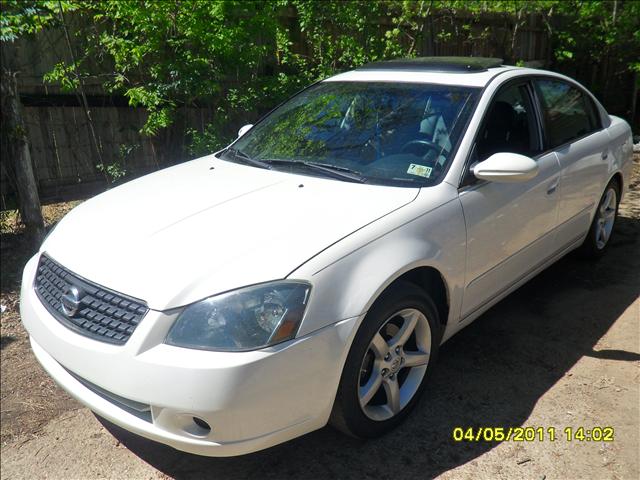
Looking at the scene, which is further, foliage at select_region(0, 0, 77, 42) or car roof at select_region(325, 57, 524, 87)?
foliage at select_region(0, 0, 77, 42)

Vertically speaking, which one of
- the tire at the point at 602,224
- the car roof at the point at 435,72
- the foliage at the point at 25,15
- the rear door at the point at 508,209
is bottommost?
the tire at the point at 602,224

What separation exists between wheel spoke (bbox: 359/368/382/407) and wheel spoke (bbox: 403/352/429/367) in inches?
8.5

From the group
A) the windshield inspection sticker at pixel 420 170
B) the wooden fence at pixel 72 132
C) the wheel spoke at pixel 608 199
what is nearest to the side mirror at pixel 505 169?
the windshield inspection sticker at pixel 420 170

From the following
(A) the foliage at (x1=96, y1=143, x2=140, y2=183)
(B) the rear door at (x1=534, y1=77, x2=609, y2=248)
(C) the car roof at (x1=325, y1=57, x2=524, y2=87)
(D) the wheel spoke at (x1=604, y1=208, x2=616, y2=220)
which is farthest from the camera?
(A) the foliage at (x1=96, y1=143, x2=140, y2=183)

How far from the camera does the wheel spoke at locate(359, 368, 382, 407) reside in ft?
9.11

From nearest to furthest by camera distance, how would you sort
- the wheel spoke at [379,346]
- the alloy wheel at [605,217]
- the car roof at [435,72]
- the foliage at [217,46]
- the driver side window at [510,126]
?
1. the wheel spoke at [379,346]
2. the driver side window at [510,126]
3. the car roof at [435,72]
4. the alloy wheel at [605,217]
5. the foliage at [217,46]

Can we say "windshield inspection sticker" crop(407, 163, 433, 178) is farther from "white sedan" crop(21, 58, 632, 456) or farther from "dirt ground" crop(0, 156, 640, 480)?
"dirt ground" crop(0, 156, 640, 480)

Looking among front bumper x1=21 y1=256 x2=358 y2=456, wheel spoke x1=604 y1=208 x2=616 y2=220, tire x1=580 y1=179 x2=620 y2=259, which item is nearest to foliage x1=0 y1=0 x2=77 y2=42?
front bumper x1=21 y1=256 x2=358 y2=456

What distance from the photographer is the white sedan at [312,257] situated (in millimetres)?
2344

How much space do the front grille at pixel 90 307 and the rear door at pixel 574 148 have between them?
2868 mm

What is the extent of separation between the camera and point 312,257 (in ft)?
8.18

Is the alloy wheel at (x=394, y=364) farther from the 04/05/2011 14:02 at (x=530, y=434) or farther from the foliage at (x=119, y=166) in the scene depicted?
the foliage at (x=119, y=166)

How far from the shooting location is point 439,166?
3.20 meters

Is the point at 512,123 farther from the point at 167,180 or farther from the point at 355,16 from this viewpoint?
the point at 355,16
